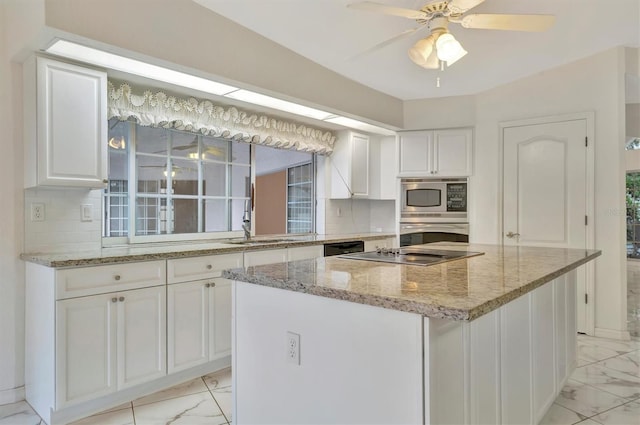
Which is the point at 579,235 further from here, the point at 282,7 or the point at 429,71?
the point at 282,7

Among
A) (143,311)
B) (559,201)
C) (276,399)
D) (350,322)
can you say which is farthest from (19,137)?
(559,201)

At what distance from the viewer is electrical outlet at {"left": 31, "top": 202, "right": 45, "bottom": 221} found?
251cm


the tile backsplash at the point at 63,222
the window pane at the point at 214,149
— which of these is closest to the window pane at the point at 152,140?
the window pane at the point at 214,149

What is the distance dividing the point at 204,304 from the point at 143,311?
0.43 m

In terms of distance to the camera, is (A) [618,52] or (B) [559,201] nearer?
(A) [618,52]

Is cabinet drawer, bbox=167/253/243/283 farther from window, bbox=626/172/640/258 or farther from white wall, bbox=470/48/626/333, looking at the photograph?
window, bbox=626/172/640/258

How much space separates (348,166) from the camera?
15.0 ft

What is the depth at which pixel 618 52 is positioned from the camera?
3566 mm

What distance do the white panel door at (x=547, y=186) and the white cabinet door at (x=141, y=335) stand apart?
11.6 ft

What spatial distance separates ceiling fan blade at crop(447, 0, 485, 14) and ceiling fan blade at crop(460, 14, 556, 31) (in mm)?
72

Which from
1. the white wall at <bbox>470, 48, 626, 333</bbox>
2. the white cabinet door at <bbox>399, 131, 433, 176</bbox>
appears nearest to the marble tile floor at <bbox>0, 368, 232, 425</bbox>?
the white cabinet door at <bbox>399, 131, 433, 176</bbox>

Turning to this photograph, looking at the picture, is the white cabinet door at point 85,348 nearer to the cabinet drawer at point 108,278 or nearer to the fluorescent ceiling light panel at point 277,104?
the cabinet drawer at point 108,278

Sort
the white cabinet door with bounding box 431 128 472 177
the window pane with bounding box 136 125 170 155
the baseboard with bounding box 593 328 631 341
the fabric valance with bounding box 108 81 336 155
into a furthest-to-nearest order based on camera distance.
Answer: the white cabinet door with bounding box 431 128 472 177 < the baseboard with bounding box 593 328 631 341 < the window pane with bounding box 136 125 170 155 < the fabric valance with bounding box 108 81 336 155

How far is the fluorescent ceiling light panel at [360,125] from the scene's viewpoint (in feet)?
13.2
